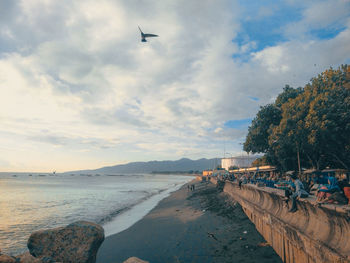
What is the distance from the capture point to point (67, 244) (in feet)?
22.9

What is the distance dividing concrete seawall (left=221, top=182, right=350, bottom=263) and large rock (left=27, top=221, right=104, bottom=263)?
22.7ft

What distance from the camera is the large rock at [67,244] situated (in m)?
6.83

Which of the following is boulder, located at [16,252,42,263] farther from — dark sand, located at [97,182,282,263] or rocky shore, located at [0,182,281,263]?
dark sand, located at [97,182,282,263]

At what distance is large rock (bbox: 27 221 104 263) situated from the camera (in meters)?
6.83

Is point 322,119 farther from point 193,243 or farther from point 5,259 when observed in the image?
point 5,259

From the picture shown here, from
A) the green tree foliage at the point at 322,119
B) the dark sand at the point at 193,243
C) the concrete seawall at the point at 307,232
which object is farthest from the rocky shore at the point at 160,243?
the green tree foliage at the point at 322,119

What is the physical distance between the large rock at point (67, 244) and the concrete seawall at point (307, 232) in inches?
272

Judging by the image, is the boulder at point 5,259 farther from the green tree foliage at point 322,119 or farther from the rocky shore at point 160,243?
the green tree foliage at point 322,119

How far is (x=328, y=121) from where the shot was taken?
22781 millimetres

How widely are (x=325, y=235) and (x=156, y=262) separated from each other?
7876mm

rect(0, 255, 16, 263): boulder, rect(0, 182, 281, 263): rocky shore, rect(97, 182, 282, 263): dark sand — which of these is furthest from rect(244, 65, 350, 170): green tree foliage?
rect(0, 255, 16, 263): boulder

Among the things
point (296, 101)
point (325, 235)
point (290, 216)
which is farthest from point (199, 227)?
point (296, 101)

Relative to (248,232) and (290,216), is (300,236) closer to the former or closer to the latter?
(290,216)

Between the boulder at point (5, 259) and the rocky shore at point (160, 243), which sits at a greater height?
the boulder at point (5, 259)
